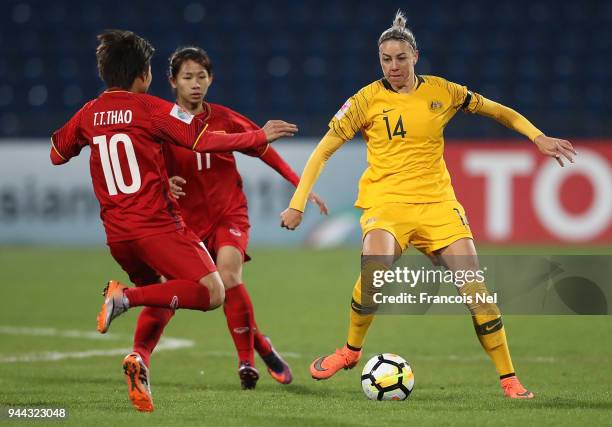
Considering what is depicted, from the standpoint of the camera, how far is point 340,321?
9.72 metres

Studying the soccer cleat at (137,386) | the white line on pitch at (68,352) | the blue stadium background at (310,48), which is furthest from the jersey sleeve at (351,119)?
the blue stadium background at (310,48)

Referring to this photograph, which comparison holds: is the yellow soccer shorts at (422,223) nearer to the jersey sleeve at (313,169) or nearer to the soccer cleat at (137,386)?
the jersey sleeve at (313,169)

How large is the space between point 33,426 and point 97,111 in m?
1.68

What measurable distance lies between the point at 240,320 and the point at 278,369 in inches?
16.1

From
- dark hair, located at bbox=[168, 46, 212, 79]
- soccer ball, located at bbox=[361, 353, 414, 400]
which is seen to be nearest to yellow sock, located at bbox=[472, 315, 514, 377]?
soccer ball, located at bbox=[361, 353, 414, 400]

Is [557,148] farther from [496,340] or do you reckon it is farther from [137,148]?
[137,148]

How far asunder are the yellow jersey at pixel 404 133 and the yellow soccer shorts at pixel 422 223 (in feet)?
0.15

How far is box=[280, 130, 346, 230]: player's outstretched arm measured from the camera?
585cm

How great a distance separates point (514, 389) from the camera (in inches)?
233

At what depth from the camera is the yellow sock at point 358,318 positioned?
619 centimetres

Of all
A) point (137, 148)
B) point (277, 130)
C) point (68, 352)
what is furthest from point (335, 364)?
point (68, 352)

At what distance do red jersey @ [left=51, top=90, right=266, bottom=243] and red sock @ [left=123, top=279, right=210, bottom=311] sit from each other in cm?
29

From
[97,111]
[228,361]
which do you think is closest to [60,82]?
[228,361]

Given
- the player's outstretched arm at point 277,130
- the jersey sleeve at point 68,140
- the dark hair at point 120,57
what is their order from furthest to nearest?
the jersey sleeve at point 68,140 → the dark hair at point 120,57 → the player's outstretched arm at point 277,130
